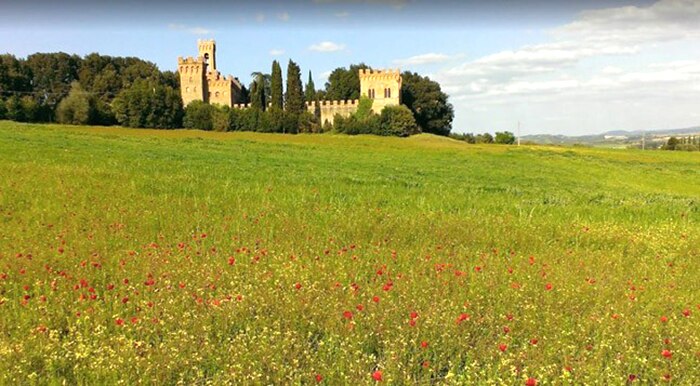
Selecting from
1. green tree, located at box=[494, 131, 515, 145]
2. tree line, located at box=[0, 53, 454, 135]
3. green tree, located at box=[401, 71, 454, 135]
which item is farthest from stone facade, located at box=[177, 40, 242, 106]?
green tree, located at box=[494, 131, 515, 145]

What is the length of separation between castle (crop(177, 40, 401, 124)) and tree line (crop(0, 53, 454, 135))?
357cm

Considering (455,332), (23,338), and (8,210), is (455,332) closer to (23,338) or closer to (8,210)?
(23,338)

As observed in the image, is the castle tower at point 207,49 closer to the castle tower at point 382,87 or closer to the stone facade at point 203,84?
the stone facade at point 203,84

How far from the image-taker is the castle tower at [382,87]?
10922 centimetres

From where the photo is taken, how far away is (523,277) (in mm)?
6574

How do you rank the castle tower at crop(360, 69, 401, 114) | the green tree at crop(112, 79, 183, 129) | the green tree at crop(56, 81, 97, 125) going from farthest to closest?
A: the castle tower at crop(360, 69, 401, 114), the green tree at crop(112, 79, 183, 129), the green tree at crop(56, 81, 97, 125)

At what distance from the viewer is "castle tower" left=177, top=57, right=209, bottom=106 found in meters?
107

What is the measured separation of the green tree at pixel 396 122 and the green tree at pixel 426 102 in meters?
19.4

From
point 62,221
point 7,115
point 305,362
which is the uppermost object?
point 7,115

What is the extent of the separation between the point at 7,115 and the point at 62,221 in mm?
84731

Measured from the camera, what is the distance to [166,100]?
85.4 m

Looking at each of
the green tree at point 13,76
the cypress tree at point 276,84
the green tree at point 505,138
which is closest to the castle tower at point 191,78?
the cypress tree at point 276,84

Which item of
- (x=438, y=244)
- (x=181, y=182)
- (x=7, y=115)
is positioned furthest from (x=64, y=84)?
(x=438, y=244)

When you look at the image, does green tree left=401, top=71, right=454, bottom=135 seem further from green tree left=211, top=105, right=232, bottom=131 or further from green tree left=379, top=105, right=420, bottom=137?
green tree left=211, top=105, right=232, bottom=131
